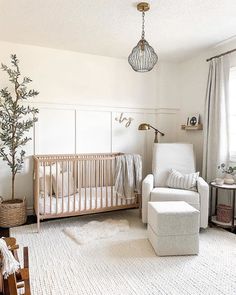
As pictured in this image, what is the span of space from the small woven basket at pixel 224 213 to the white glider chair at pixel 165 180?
315 mm

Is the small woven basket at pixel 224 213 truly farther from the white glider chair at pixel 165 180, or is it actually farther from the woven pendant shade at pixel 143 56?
the woven pendant shade at pixel 143 56

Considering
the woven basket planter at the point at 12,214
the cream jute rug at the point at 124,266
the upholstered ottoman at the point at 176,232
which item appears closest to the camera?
the cream jute rug at the point at 124,266

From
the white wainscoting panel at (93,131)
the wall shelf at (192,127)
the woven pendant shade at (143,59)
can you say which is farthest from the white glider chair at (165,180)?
the woven pendant shade at (143,59)

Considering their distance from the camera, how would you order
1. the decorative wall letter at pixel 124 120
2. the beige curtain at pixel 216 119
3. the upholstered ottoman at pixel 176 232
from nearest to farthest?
the upholstered ottoman at pixel 176 232, the beige curtain at pixel 216 119, the decorative wall letter at pixel 124 120

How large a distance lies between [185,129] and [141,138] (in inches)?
30.1

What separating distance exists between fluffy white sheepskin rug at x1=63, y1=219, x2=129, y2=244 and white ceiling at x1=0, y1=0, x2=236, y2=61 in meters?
2.41

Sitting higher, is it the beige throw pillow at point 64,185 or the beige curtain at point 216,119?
the beige curtain at point 216,119

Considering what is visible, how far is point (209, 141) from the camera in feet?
11.7

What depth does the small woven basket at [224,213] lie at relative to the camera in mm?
3145

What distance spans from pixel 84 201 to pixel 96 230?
419 millimetres

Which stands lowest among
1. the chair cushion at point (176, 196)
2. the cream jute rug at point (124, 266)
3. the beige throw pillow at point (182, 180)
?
the cream jute rug at point (124, 266)

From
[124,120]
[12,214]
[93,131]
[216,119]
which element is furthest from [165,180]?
[12,214]

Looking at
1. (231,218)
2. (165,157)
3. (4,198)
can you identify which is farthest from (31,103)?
(231,218)

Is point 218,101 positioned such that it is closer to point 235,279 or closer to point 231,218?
point 231,218
